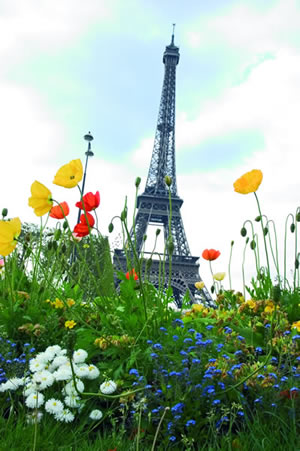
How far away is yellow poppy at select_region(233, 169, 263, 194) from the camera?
110 inches

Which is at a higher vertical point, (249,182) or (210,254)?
(249,182)

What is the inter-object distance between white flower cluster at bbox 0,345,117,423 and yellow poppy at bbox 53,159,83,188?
0.97 m

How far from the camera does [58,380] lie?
7.32 feet

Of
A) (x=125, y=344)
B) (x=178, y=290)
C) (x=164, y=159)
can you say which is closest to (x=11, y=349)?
(x=125, y=344)

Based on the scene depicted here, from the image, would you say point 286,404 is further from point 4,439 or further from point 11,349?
point 11,349

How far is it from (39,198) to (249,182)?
1387 millimetres

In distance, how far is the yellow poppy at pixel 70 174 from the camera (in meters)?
2.46

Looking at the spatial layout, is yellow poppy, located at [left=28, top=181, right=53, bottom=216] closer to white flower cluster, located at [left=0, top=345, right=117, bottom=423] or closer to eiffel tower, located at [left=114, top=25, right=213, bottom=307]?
white flower cluster, located at [left=0, top=345, right=117, bottom=423]

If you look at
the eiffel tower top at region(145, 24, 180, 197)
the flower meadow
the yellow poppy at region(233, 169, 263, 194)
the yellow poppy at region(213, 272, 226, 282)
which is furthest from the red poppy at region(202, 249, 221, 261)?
the eiffel tower top at region(145, 24, 180, 197)

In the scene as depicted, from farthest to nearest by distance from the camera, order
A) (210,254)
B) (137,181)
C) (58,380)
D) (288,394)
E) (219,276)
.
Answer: (219,276) → (210,254) → (137,181) → (58,380) → (288,394)

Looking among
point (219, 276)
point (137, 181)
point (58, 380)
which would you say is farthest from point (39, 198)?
point (219, 276)

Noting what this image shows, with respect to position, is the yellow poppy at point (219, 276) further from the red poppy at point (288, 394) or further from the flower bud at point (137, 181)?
the red poppy at point (288, 394)

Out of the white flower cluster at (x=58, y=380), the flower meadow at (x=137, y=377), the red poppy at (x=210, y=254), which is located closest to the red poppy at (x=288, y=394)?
the flower meadow at (x=137, y=377)

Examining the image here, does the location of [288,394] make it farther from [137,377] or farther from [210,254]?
[210,254]
